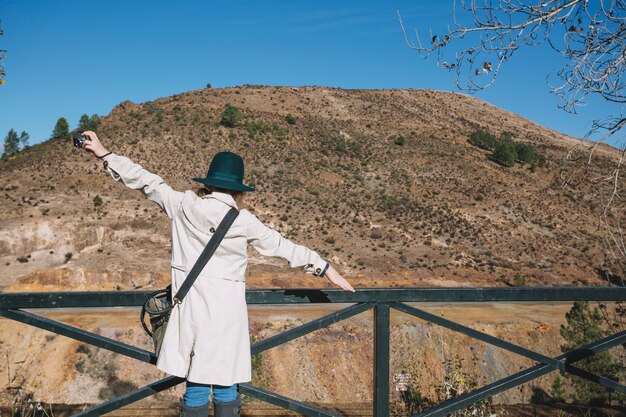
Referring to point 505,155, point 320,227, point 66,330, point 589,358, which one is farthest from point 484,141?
point 66,330

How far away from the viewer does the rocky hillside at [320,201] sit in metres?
32.8

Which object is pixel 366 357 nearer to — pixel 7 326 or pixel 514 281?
pixel 7 326

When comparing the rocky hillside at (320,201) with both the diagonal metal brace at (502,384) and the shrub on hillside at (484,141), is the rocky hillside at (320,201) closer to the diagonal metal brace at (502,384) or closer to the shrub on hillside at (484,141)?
the shrub on hillside at (484,141)

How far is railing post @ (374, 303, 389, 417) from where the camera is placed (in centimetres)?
294

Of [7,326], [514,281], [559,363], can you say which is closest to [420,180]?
[514,281]

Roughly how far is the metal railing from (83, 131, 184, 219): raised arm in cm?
47

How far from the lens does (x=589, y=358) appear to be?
38.8ft

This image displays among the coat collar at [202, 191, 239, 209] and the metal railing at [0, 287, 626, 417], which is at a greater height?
the coat collar at [202, 191, 239, 209]

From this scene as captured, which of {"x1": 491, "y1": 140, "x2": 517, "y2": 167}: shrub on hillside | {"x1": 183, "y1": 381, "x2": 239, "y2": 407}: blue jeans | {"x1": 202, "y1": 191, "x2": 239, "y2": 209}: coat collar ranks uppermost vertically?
{"x1": 491, "y1": 140, "x2": 517, "y2": 167}: shrub on hillside

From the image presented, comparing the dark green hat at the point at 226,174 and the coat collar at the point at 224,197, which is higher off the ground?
the dark green hat at the point at 226,174

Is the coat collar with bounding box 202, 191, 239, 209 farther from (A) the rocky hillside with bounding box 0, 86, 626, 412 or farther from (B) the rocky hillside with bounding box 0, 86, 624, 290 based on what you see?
(B) the rocky hillside with bounding box 0, 86, 624, 290

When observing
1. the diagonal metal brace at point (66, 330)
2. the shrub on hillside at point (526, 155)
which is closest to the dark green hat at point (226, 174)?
the diagonal metal brace at point (66, 330)

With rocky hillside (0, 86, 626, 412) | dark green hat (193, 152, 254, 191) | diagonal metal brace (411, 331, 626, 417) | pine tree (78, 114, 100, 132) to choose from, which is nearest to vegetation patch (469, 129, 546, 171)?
rocky hillside (0, 86, 626, 412)

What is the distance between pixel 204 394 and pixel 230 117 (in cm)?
5491
